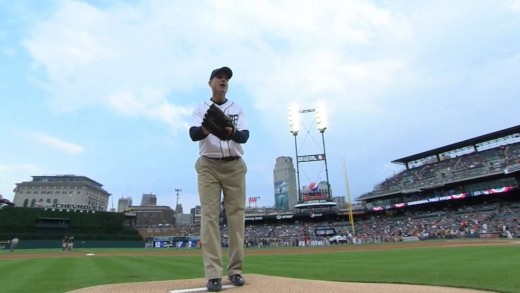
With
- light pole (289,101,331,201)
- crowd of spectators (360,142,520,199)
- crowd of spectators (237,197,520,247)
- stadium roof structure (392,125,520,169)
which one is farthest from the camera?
light pole (289,101,331,201)

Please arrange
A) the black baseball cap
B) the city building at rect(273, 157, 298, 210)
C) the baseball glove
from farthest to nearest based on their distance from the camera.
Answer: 1. the city building at rect(273, 157, 298, 210)
2. the black baseball cap
3. the baseball glove

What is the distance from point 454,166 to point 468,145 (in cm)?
418

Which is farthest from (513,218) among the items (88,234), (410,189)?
(88,234)

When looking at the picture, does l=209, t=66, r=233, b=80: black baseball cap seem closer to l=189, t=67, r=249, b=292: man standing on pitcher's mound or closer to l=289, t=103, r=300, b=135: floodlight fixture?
l=189, t=67, r=249, b=292: man standing on pitcher's mound

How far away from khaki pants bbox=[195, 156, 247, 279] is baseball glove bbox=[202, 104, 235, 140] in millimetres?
462

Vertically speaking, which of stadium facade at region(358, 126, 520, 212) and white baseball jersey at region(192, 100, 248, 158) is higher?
stadium facade at region(358, 126, 520, 212)

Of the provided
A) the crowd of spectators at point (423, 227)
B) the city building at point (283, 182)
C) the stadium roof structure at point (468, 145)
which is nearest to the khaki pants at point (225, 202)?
the crowd of spectators at point (423, 227)

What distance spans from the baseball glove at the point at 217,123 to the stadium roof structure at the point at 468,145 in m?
48.8

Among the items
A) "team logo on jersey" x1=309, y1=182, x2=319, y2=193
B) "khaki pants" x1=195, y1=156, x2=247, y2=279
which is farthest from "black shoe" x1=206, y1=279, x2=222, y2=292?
"team logo on jersey" x1=309, y1=182, x2=319, y2=193

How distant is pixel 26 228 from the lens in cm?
4331

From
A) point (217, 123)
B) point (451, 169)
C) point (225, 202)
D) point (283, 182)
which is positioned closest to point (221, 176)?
point (225, 202)

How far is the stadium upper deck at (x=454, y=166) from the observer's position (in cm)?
4028

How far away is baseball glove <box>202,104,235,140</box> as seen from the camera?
3.42 meters

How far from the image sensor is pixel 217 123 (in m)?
3.45
